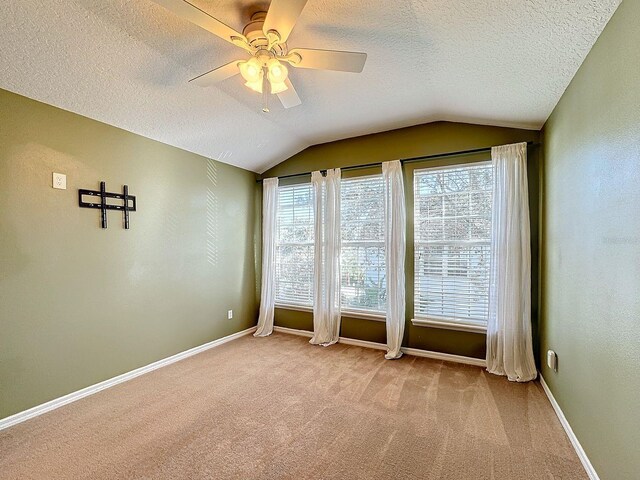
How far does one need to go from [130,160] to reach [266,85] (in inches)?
74.6

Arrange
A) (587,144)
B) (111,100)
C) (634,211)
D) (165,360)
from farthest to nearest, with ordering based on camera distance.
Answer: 1. (165,360)
2. (111,100)
3. (587,144)
4. (634,211)

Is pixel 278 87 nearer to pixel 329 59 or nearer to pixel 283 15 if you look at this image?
pixel 329 59

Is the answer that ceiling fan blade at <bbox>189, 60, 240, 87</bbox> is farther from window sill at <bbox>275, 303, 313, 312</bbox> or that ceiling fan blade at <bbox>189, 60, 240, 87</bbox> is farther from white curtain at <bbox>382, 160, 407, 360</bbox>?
window sill at <bbox>275, 303, 313, 312</bbox>

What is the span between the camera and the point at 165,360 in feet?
11.0

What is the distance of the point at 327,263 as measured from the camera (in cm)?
404

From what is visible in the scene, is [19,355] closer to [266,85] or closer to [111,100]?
[111,100]

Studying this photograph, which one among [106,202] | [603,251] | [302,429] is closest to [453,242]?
[603,251]

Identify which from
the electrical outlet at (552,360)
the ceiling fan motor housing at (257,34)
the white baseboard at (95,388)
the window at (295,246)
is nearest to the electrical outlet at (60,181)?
the white baseboard at (95,388)

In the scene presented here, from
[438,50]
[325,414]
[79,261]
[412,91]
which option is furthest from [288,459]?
[412,91]

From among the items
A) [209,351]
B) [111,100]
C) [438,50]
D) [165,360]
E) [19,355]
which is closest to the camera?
[438,50]

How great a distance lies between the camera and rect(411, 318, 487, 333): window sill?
324 cm

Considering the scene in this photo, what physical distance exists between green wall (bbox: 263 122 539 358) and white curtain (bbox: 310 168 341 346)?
19cm

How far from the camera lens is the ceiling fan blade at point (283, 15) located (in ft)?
4.59

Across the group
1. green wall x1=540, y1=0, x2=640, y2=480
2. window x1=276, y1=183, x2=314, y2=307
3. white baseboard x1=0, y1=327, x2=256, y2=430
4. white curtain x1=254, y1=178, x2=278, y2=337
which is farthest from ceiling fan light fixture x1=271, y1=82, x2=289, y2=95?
white baseboard x1=0, y1=327, x2=256, y2=430
